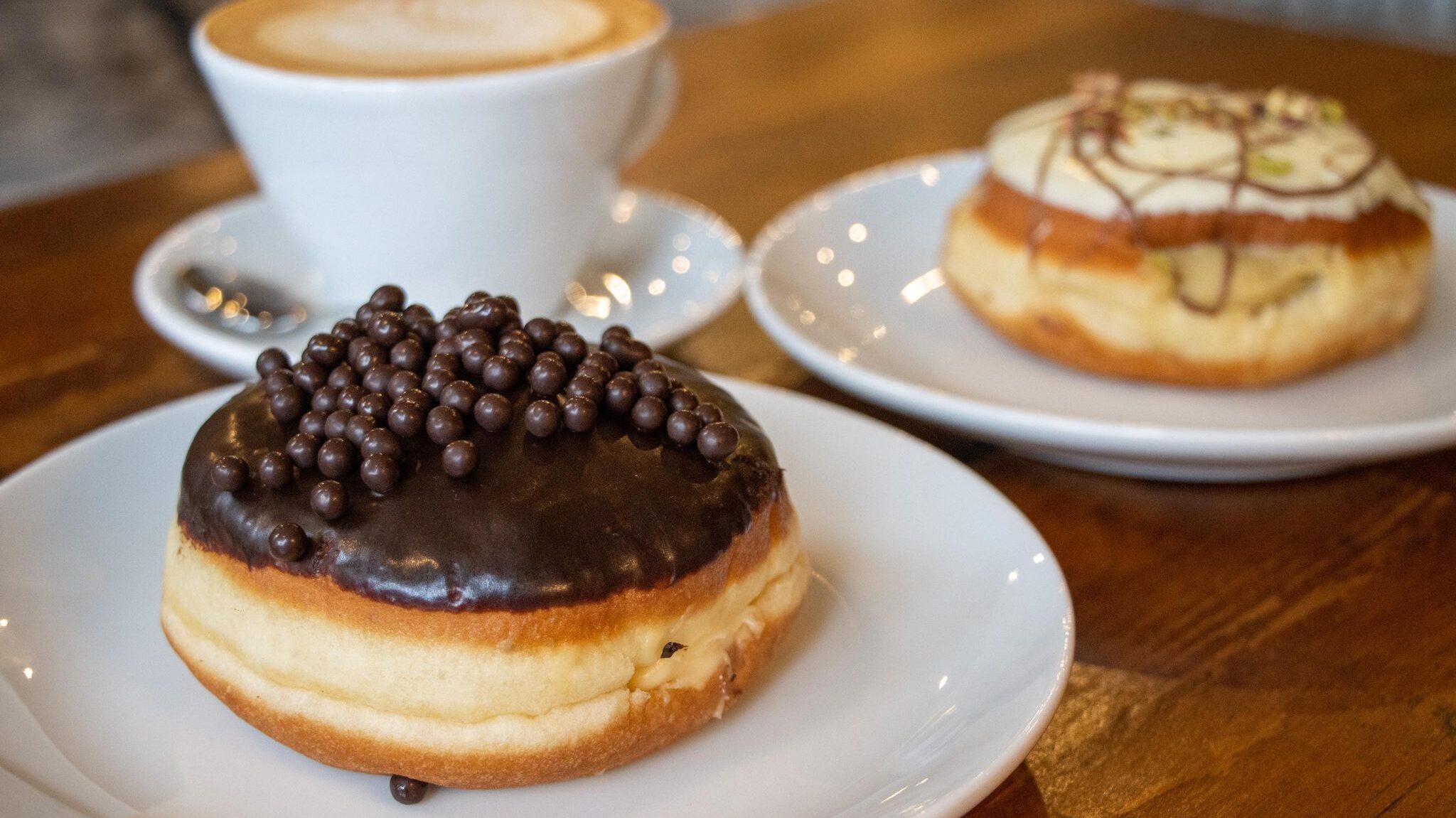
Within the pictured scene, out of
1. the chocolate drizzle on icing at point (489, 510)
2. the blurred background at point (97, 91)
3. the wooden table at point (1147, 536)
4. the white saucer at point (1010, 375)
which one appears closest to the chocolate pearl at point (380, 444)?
the chocolate drizzle on icing at point (489, 510)

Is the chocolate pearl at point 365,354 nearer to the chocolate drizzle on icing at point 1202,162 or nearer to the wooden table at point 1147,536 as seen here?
the wooden table at point 1147,536

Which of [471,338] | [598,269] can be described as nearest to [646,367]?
[471,338]

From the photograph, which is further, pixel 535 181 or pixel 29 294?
pixel 29 294

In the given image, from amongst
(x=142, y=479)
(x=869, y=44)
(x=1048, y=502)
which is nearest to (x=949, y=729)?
(x=1048, y=502)

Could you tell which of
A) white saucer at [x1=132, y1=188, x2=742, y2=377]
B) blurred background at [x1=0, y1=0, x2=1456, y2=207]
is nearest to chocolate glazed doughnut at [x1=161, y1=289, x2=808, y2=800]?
white saucer at [x1=132, y1=188, x2=742, y2=377]

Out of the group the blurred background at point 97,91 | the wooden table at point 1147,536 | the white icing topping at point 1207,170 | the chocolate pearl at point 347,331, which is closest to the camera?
the wooden table at point 1147,536

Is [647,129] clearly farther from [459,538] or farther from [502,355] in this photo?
[459,538]

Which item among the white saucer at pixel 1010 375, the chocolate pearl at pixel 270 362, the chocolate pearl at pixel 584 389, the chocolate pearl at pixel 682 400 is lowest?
the white saucer at pixel 1010 375

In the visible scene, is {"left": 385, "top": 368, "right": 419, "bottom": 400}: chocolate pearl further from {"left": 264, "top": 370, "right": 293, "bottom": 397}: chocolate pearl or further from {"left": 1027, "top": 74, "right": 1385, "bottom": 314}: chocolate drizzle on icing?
{"left": 1027, "top": 74, "right": 1385, "bottom": 314}: chocolate drizzle on icing
